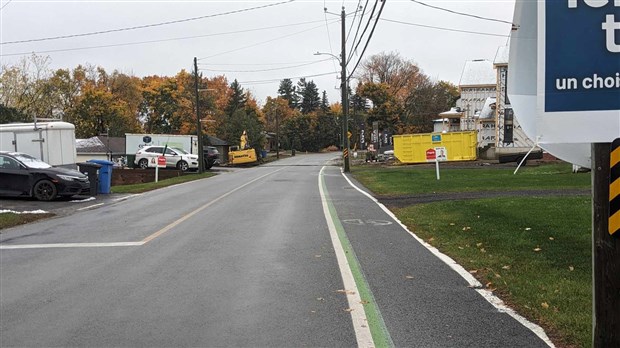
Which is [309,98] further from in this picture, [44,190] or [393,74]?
[44,190]

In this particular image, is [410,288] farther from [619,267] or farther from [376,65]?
[376,65]

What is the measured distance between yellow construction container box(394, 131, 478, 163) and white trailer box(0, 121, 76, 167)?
87.8ft

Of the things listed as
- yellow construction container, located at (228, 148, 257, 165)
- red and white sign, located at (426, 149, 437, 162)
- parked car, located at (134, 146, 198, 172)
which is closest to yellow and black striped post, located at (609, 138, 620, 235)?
red and white sign, located at (426, 149, 437, 162)

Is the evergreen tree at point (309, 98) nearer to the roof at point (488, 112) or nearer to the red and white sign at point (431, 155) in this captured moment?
the roof at point (488, 112)

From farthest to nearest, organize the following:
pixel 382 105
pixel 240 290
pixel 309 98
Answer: pixel 309 98 < pixel 382 105 < pixel 240 290

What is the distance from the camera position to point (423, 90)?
8944 centimetres

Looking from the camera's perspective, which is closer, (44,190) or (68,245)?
(68,245)

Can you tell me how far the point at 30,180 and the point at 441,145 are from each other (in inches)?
1234

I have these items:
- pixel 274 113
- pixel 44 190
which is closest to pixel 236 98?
pixel 274 113

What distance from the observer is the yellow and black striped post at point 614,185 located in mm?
3205

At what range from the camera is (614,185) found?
3.24 meters

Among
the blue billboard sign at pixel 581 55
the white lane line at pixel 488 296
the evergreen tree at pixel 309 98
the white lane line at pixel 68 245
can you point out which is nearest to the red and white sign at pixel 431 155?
the white lane line at pixel 488 296

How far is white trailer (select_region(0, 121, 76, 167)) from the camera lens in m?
20.0

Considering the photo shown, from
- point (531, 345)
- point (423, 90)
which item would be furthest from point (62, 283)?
point (423, 90)
